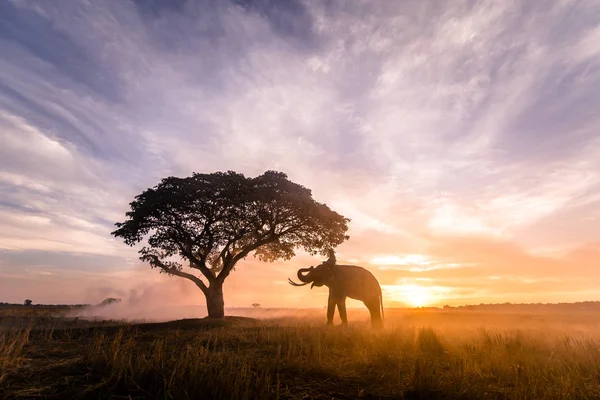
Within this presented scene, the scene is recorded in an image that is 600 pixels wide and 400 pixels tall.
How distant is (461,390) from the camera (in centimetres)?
520

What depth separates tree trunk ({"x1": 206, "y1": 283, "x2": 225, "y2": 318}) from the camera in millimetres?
23062

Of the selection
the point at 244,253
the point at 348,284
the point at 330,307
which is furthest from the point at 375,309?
the point at 244,253

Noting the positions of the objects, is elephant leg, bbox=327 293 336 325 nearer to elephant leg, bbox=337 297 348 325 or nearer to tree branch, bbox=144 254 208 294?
elephant leg, bbox=337 297 348 325

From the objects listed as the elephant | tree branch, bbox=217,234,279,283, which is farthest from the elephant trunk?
tree branch, bbox=217,234,279,283

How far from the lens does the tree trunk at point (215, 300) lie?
75.7 ft

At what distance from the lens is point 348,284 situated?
59.8ft

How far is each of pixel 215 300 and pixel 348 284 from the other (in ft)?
33.3

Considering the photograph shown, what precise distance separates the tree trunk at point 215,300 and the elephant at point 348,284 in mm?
7434

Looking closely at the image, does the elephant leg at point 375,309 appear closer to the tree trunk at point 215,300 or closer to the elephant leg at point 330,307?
the elephant leg at point 330,307

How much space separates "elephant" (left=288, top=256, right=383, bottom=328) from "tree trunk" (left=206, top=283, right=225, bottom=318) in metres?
7.43

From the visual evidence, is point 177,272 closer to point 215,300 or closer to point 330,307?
point 215,300

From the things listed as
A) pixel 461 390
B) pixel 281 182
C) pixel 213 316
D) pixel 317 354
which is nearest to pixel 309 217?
pixel 281 182

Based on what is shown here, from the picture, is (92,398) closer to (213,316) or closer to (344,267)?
(344,267)

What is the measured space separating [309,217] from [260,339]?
49.2ft
